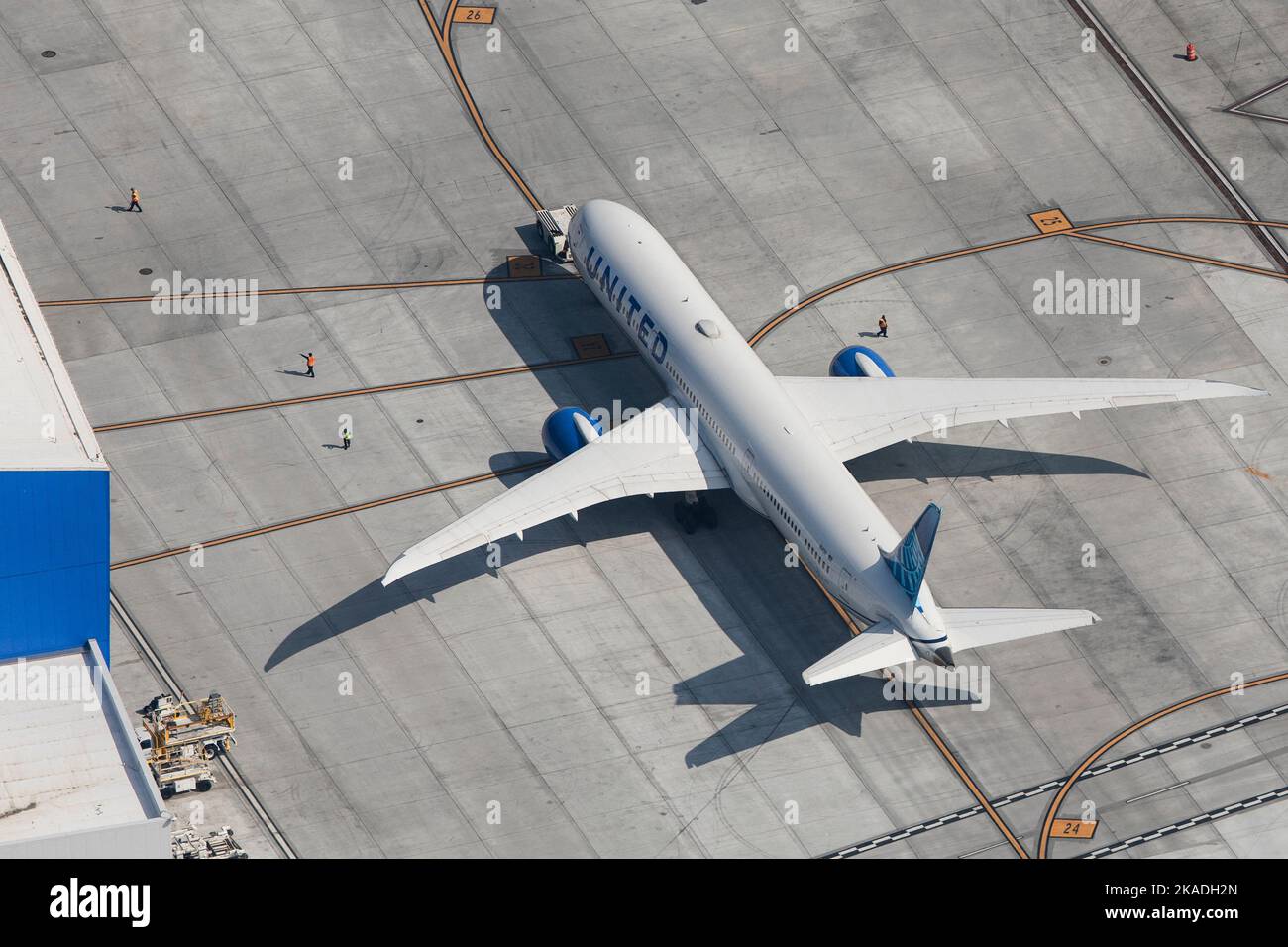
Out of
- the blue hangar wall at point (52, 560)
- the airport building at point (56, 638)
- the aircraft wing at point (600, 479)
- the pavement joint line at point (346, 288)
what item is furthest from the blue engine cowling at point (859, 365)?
the blue hangar wall at point (52, 560)

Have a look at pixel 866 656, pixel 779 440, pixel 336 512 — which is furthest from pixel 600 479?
pixel 866 656

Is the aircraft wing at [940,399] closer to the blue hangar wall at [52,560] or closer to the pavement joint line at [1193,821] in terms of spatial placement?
the pavement joint line at [1193,821]

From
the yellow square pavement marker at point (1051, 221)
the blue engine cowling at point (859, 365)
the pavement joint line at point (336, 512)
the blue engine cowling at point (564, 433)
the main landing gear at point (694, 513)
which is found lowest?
the main landing gear at point (694, 513)

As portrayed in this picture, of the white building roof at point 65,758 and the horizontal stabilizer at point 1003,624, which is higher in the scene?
the horizontal stabilizer at point 1003,624

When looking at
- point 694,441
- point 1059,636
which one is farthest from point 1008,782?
point 694,441

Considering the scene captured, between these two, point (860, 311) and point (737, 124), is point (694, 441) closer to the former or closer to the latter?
point (860, 311)

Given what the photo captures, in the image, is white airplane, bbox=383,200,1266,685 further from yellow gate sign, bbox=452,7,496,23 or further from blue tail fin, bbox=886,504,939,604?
yellow gate sign, bbox=452,7,496,23
